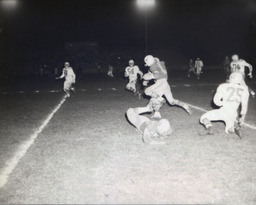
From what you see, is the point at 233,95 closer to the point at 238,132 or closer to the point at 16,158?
the point at 238,132

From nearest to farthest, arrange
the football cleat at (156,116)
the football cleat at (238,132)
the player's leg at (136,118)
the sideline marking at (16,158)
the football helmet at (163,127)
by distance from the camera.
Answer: the sideline marking at (16,158)
the football helmet at (163,127)
the football cleat at (238,132)
the player's leg at (136,118)
the football cleat at (156,116)

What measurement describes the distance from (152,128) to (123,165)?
56.3 inches

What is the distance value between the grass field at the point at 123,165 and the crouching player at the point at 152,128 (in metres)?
0.22

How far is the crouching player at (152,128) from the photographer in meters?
6.17

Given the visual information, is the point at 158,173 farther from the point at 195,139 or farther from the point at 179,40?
the point at 179,40

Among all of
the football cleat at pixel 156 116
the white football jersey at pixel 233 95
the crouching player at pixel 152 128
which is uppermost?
the white football jersey at pixel 233 95

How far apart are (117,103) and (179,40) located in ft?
130

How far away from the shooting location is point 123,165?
5332 mm

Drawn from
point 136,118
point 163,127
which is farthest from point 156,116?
point 163,127

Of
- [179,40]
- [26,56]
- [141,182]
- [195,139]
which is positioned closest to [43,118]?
[195,139]

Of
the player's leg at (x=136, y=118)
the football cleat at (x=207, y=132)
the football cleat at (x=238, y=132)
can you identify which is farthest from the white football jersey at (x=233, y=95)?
the player's leg at (x=136, y=118)

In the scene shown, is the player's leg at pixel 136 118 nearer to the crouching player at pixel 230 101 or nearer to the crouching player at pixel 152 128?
the crouching player at pixel 152 128

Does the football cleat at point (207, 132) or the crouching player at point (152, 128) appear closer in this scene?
the crouching player at point (152, 128)

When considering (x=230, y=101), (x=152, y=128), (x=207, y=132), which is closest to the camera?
(x=152, y=128)
